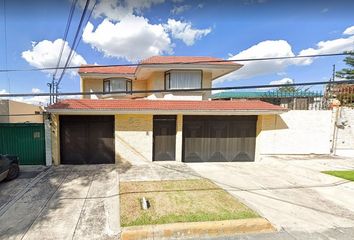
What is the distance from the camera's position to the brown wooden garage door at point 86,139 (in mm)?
9922

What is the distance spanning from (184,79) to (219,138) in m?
4.54

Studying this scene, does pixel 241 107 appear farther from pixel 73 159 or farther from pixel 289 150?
pixel 73 159

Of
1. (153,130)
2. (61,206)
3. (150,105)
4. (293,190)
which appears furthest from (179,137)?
(61,206)

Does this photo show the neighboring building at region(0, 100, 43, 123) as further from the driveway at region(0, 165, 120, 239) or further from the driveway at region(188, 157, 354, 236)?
the driveway at region(188, 157, 354, 236)

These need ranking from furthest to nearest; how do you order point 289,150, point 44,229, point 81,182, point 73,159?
1. point 289,150
2. point 73,159
3. point 81,182
4. point 44,229

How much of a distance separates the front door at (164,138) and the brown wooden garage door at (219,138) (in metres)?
0.65

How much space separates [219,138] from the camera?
36.4 feet

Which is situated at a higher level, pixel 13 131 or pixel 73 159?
pixel 13 131

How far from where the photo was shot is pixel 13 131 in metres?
9.37

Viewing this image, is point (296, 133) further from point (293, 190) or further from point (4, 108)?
point (4, 108)

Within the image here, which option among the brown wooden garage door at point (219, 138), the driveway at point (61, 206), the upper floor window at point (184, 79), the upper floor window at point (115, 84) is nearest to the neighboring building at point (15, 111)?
the upper floor window at point (115, 84)

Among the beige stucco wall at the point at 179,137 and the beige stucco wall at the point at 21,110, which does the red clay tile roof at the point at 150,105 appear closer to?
the beige stucco wall at the point at 179,137

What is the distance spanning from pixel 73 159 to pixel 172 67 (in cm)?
755

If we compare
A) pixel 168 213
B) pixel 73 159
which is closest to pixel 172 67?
pixel 73 159
